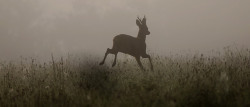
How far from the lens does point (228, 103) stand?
190 inches

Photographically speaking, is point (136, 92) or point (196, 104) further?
point (136, 92)

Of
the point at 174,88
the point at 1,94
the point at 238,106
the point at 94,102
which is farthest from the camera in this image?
the point at 1,94

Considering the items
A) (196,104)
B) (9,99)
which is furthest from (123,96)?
(9,99)

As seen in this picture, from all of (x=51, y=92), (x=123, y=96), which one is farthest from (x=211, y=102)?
(x=51, y=92)

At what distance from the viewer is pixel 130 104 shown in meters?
4.93

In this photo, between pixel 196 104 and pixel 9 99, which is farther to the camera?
pixel 9 99

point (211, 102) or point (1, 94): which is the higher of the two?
point (211, 102)

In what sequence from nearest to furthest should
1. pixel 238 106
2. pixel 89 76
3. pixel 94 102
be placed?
pixel 238 106
pixel 94 102
pixel 89 76

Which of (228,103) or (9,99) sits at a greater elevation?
(228,103)

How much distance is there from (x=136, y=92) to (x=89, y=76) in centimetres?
242

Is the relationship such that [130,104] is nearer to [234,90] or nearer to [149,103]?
[149,103]

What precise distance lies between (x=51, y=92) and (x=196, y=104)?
260cm

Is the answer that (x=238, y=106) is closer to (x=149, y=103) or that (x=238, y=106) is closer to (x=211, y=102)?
(x=211, y=102)

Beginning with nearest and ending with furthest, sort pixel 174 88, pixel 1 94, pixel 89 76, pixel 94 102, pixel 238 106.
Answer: pixel 238 106
pixel 94 102
pixel 174 88
pixel 1 94
pixel 89 76
